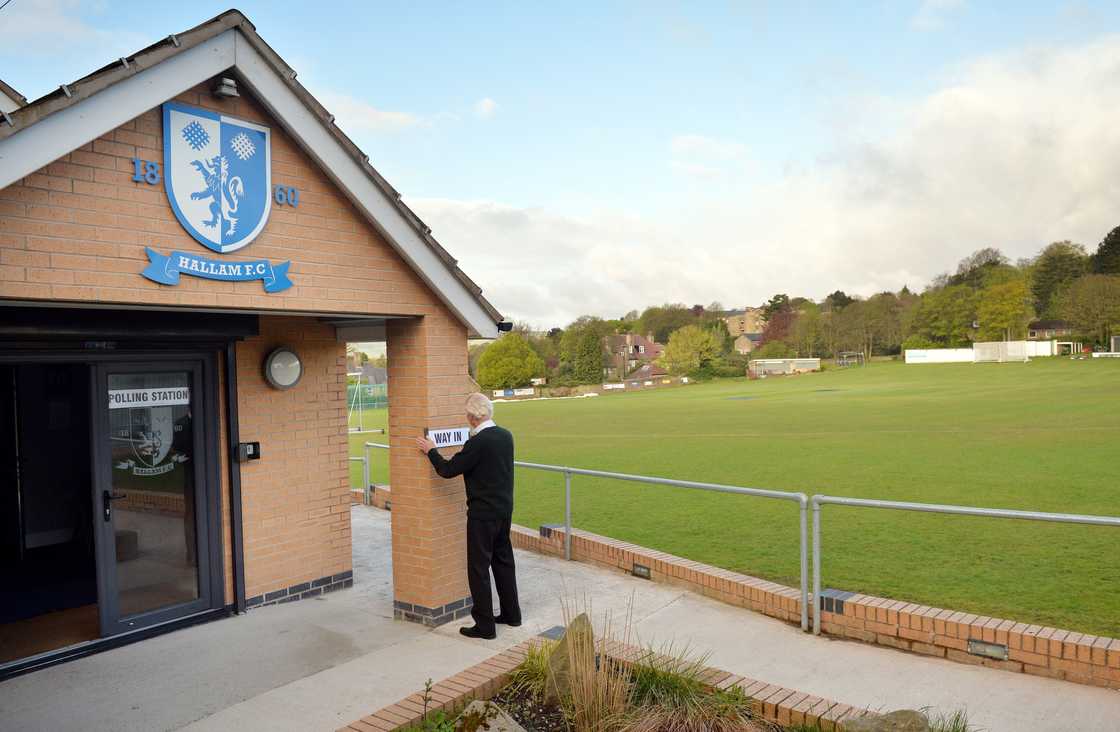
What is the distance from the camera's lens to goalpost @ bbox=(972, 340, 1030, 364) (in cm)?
7200

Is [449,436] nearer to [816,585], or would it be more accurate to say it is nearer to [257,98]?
[257,98]

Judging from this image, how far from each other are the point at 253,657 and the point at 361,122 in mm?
28778

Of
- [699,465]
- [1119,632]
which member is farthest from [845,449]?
[1119,632]

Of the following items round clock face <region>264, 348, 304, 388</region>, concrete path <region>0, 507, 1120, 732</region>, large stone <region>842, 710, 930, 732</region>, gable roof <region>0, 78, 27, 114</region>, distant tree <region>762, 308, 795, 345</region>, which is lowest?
concrete path <region>0, 507, 1120, 732</region>

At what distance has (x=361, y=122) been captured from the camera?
102 ft

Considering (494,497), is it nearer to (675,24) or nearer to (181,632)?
(181,632)

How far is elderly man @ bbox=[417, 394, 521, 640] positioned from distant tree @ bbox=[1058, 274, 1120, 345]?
7896cm

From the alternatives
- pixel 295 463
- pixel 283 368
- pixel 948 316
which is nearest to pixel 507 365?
pixel 948 316

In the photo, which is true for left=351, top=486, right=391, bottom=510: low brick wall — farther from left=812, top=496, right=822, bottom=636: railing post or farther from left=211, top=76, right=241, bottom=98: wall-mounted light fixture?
left=211, top=76, right=241, bottom=98: wall-mounted light fixture

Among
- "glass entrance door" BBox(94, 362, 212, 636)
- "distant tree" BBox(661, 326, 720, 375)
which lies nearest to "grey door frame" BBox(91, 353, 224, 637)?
"glass entrance door" BBox(94, 362, 212, 636)

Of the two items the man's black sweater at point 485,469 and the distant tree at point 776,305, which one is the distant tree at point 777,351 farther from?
the man's black sweater at point 485,469

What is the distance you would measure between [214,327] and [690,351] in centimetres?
8980

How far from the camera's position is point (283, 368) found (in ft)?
22.4

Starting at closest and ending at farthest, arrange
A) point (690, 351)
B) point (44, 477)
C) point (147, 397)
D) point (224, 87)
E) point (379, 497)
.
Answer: point (224, 87), point (147, 397), point (44, 477), point (379, 497), point (690, 351)
